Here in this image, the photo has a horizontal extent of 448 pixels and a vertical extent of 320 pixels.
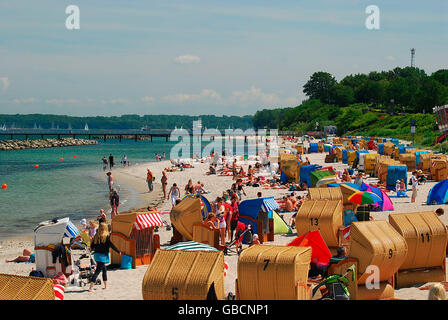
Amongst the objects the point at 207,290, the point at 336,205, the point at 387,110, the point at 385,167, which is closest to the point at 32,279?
the point at 207,290

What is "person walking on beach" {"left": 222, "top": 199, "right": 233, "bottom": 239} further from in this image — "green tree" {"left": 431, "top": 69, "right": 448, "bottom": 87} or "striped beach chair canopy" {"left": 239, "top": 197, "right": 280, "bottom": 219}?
"green tree" {"left": 431, "top": 69, "right": 448, "bottom": 87}

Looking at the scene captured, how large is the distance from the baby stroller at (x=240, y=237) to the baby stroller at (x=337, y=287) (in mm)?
4657

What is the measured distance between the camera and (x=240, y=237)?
1346cm

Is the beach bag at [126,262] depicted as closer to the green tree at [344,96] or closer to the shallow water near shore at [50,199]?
the shallow water near shore at [50,199]

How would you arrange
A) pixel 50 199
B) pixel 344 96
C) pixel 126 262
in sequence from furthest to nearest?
pixel 344 96, pixel 50 199, pixel 126 262

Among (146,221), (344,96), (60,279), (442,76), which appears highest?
(442,76)

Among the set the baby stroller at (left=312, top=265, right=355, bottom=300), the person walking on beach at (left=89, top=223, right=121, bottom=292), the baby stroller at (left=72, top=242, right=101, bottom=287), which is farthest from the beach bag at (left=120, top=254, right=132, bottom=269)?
the baby stroller at (left=312, top=265, right=355, bottom=300)

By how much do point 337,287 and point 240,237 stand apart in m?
5.12

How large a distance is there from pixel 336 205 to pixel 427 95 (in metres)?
77.0

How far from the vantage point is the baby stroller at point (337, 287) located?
334 inches

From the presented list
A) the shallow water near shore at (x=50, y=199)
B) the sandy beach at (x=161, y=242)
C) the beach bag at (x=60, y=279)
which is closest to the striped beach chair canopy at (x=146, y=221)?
the sandy beach at (x=161, y=242)

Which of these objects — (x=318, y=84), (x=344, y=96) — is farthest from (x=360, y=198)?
(x=318, y=84)

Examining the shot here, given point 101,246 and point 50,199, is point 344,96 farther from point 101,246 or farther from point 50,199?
point 101,246

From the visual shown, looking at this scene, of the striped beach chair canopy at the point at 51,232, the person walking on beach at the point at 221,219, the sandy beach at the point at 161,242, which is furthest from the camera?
the person walking on beach at the point at 221,219
